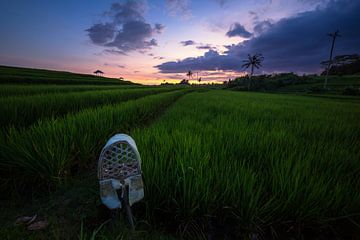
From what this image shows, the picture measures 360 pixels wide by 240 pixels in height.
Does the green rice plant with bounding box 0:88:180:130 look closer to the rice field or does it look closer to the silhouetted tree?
the rice field

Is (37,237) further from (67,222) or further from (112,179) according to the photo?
(112,179)

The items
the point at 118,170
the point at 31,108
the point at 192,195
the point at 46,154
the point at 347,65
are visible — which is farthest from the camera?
the point at 347,65

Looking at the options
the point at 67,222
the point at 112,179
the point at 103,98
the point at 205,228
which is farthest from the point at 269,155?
the point at 103,98

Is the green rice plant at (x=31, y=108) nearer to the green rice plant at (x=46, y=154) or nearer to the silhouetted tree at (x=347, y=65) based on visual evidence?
the green rice plant at (x=46, y=154)

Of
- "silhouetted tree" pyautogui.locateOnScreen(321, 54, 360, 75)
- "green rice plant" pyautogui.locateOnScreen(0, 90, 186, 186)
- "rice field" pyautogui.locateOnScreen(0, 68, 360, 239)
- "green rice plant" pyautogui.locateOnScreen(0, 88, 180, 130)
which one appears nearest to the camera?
"rice field" pyautogui.locateOnScreen(0, 68, 360, 239)

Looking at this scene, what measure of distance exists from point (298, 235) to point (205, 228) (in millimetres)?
509

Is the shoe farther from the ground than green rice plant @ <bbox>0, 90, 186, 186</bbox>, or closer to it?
farther from the ground

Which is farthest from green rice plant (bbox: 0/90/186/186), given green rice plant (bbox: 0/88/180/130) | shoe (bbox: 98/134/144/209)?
shoe (bbox: 98/134/144/209)

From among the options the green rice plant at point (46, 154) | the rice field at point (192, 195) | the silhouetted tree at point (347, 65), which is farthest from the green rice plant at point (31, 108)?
the silhouetted tree at point (347, 65)

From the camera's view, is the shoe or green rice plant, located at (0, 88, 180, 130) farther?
green rice plant, located at (0, 88, 180, 130)

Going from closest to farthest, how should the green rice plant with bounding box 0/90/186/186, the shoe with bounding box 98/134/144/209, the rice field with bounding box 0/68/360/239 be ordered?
the shoe with bounding box 98/134/144/209, the rice field with bounding box 0/68/360/239, the green rice plant with bounding box 0/90/186/186

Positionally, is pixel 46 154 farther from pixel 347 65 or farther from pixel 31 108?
pixel 347 65

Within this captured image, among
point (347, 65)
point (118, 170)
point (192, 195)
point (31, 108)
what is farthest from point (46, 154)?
point (347, 65)

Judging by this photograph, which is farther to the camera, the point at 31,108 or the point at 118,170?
the point at 31,108
